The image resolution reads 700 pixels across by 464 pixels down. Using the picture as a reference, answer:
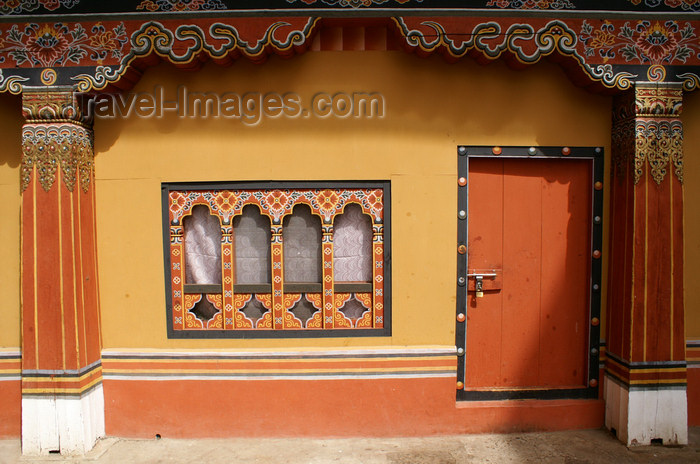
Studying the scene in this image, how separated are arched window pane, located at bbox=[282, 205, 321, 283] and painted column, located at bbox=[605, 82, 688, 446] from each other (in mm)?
2378

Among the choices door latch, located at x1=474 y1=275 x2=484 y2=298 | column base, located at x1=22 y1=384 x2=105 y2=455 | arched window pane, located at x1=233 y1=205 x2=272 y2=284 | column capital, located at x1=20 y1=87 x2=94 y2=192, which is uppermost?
column capital, located at x1=20 y1=87 x2=94 y2=192

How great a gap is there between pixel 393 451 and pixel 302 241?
175cm

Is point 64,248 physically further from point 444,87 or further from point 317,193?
point 444,87

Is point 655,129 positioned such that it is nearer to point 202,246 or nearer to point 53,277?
point 202,246

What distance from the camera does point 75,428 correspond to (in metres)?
3.31

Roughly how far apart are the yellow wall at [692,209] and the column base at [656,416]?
1.92 feet

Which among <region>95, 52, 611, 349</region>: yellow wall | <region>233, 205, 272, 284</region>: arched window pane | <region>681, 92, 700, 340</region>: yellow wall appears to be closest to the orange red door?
<region>95, 52, 611, 349</region>: yellow wall

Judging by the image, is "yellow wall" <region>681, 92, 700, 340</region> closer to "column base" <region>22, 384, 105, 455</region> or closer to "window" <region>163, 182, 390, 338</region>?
"window" <region>163, 182, 390, 338</region>

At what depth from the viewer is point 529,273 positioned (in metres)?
3.64

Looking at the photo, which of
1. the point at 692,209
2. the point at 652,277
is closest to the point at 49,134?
the point at 652,277

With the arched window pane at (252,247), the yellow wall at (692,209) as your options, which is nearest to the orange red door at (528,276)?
the yellow wall at (692,209)

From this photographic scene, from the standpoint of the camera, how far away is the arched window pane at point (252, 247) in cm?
363

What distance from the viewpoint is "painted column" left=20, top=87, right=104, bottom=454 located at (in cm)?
324

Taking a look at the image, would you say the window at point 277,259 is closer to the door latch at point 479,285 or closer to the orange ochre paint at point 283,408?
the orange ochre paint at point 283,408
